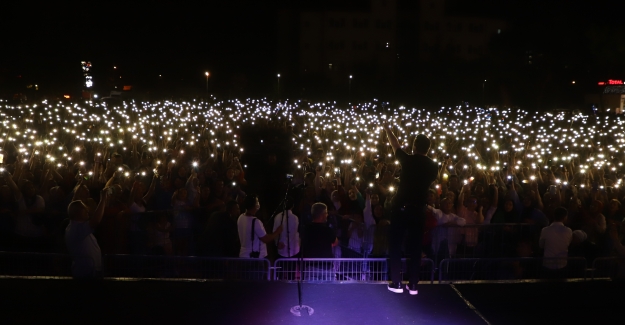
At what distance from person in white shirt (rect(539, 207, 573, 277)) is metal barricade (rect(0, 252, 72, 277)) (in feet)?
18.6

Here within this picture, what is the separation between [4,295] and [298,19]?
77.8 meters

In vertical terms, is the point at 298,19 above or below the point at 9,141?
above

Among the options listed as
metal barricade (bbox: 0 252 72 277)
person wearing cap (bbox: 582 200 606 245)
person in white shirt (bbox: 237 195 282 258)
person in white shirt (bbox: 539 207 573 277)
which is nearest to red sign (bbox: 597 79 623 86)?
person wearing cap (bbox: 582 200 606 245)

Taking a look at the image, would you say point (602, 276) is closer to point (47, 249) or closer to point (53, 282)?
point (53, 282)

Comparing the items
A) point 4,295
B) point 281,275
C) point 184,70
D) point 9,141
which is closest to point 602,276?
point 281,275

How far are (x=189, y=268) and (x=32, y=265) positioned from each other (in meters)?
1.77

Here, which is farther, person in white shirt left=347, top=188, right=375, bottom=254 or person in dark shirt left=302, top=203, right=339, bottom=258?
person in white shirt left=347, top=188, right=375, bottom=254

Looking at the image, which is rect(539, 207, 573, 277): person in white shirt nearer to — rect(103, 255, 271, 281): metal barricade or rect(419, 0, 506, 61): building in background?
rect(103, 255, 271, 281): metal barricade

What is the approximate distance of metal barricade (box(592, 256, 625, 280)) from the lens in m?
7.84

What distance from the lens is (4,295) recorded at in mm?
6406

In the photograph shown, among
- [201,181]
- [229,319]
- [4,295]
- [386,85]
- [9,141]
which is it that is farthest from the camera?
[386,85]

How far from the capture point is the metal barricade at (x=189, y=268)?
24.6 feet

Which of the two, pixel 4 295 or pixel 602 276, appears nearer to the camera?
pixel 4 295

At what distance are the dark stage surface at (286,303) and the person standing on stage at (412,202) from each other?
423 millimetres
